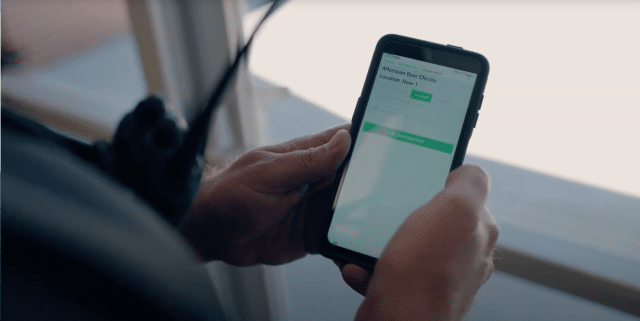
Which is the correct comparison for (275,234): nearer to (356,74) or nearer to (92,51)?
(356,74)

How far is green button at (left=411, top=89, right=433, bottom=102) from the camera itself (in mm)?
417

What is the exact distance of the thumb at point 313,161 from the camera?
16.3 inches

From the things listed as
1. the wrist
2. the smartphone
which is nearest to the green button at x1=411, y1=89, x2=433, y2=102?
the smartphone

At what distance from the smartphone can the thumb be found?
2 cm

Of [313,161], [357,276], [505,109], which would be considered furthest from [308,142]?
[505,109]

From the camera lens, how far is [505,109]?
53cm

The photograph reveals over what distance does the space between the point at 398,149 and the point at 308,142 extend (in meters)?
0.12

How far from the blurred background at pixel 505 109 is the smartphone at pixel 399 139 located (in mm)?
58

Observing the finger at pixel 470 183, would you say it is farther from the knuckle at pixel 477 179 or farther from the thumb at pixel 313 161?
the thumb at pixel 313 161

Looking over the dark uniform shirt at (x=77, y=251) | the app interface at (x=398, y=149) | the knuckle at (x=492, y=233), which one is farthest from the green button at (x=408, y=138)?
A: the dark uniform shirt at (x=77, y=251)

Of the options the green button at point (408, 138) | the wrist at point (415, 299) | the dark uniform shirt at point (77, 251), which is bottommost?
the wrist at point (415, 299)

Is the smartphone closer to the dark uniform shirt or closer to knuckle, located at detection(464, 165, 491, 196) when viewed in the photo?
knuckle, located at detection(464, 165, 491, 196)

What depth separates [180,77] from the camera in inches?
29.7

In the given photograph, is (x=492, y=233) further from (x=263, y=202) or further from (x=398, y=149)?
(x=263, y=202)
